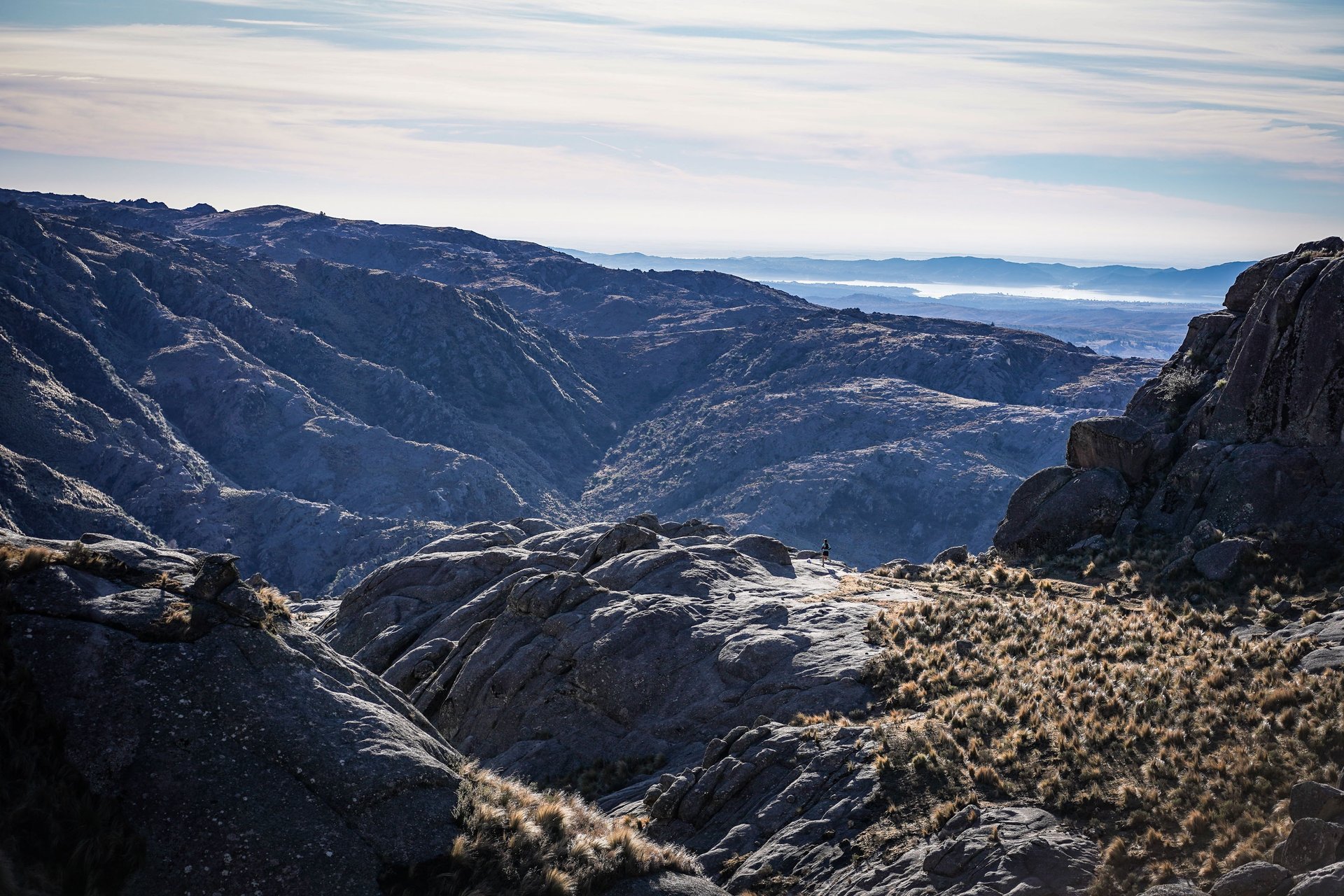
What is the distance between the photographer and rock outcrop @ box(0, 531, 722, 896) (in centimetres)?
1033

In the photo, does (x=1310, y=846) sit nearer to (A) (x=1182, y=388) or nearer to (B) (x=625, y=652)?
(B) (x=625, y=652)

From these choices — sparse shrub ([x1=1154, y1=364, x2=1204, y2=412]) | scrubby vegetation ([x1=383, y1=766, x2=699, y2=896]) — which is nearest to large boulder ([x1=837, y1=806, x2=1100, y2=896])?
scrubby vegetation ([x1=383, y1=766, x2=699, y2=896])

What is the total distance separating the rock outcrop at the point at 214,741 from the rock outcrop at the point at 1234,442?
26.6 metres

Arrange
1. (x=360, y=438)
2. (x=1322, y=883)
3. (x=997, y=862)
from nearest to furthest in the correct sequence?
(x=1322, y=883) → (x=997, y=862) → (x=360, y=438)

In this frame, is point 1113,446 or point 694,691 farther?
point 1113,446

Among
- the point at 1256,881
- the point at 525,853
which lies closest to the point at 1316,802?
the point at 1256,881

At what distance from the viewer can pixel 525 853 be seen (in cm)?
1170

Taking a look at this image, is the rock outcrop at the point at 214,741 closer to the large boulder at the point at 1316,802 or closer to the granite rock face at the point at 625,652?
the large boulder at the point at 1316,802

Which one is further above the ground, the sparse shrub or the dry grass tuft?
the sparse shrub

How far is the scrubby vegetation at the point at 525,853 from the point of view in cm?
1097

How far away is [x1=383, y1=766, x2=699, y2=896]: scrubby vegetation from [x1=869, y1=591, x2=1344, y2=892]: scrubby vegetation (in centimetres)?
704

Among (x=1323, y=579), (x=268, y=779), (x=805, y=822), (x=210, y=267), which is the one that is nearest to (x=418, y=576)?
(x=805, y=822)

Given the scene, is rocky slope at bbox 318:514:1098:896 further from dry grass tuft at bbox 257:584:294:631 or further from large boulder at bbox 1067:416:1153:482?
large boulder at bbox 1067:416:1153:482

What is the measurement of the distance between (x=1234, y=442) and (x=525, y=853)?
108ft
